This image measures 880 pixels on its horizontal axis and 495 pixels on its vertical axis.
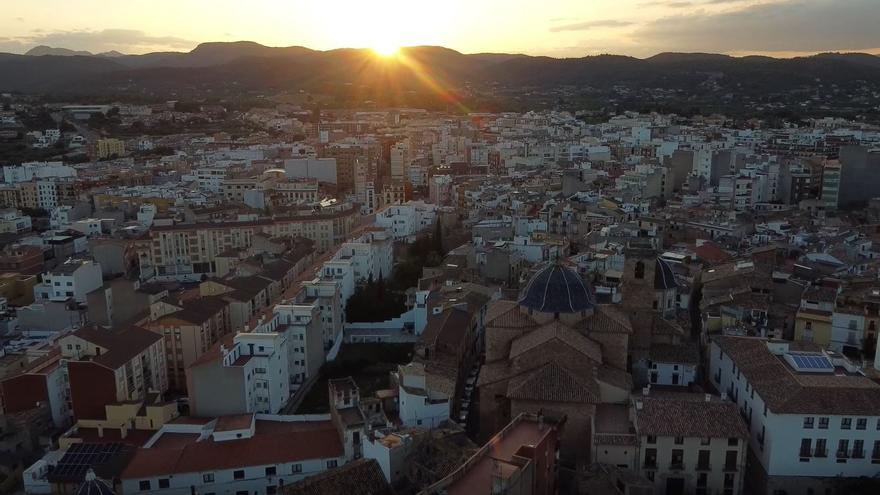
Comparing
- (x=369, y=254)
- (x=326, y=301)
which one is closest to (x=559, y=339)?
(x=326, y=301)

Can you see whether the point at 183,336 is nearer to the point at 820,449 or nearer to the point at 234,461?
the point at 234,461

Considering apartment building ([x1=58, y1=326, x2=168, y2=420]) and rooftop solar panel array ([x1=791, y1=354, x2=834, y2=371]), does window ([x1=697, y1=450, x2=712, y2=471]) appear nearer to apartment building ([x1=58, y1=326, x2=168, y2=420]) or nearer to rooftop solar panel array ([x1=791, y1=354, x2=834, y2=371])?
rooftop solar panel array ([x1=791, y1=354, x2=834, y2=371])

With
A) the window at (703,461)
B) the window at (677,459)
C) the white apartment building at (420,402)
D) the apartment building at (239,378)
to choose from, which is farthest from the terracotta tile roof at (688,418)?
the apartment building at (239,378)

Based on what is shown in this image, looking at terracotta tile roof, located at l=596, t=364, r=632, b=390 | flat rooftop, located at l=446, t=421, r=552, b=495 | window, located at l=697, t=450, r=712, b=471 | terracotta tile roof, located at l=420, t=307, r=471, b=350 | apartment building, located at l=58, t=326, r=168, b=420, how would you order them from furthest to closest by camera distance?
terracotta tile roof, located at l=420, t=307, r=471, b=350 < apartment building, located at l=58, t=326, r=168, b=420 < terracotta tile roof, located at l=596, t=364, r=632, b=390 < window, located at l=697, t=450, r=712, b=471 < flat rooftop, located at l=446, t=421, r=552, b=495

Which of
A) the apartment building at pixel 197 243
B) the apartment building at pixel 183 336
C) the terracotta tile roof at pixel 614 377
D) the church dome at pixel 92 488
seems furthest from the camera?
the apartment building at pixel 197 243

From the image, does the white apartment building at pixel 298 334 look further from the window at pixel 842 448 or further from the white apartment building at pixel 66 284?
the window at pixel 842 448

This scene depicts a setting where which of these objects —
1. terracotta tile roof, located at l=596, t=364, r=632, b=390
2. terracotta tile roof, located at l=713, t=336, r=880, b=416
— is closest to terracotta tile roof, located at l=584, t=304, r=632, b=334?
terracotta tile roof, located at l=596, t=364, r=632, b=390
